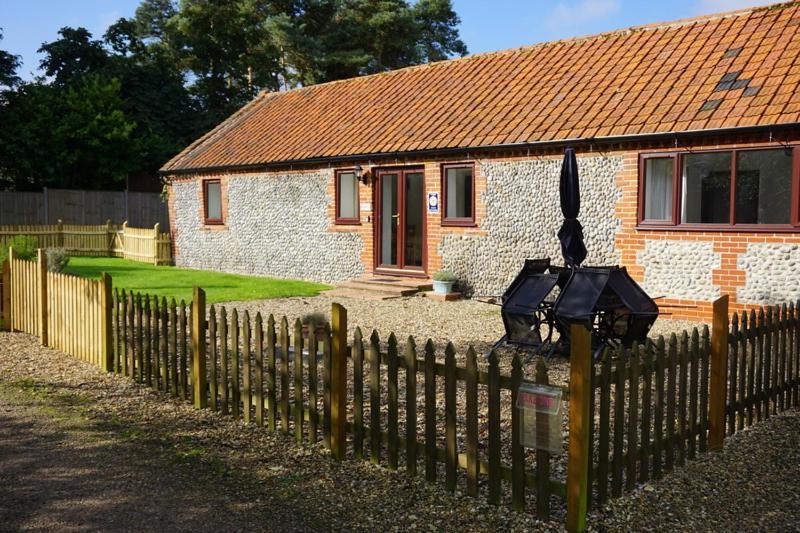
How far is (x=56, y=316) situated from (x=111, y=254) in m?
18.9

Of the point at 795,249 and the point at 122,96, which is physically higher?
the point at 122,96

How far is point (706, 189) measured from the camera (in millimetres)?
12453

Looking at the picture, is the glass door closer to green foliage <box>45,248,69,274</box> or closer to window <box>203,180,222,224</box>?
window <box>203,180,222,224</box>

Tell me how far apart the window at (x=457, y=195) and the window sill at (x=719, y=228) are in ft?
12.8

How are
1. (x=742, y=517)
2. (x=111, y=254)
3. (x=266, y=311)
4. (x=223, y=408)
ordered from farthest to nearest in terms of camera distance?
(x=111, y=254), (x=266, y=311), (x=223, y=408), (x=742, y=517)

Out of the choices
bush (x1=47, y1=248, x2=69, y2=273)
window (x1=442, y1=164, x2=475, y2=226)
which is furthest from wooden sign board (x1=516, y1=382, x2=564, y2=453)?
bush (x1=47, y1=248, x2=69, y2=273)

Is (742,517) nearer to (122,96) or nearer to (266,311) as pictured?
(266,311)

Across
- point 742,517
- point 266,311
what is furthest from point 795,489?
point 266,311

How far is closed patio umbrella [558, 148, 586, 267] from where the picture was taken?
9.05 m

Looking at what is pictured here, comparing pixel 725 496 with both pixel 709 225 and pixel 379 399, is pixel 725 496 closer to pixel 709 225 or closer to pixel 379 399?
pixel 379 399

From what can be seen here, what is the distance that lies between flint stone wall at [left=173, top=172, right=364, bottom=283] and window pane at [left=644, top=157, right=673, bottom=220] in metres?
7.09

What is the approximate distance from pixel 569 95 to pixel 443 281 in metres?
4.55

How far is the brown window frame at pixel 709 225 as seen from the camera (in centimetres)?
1119

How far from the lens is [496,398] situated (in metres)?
4.62
